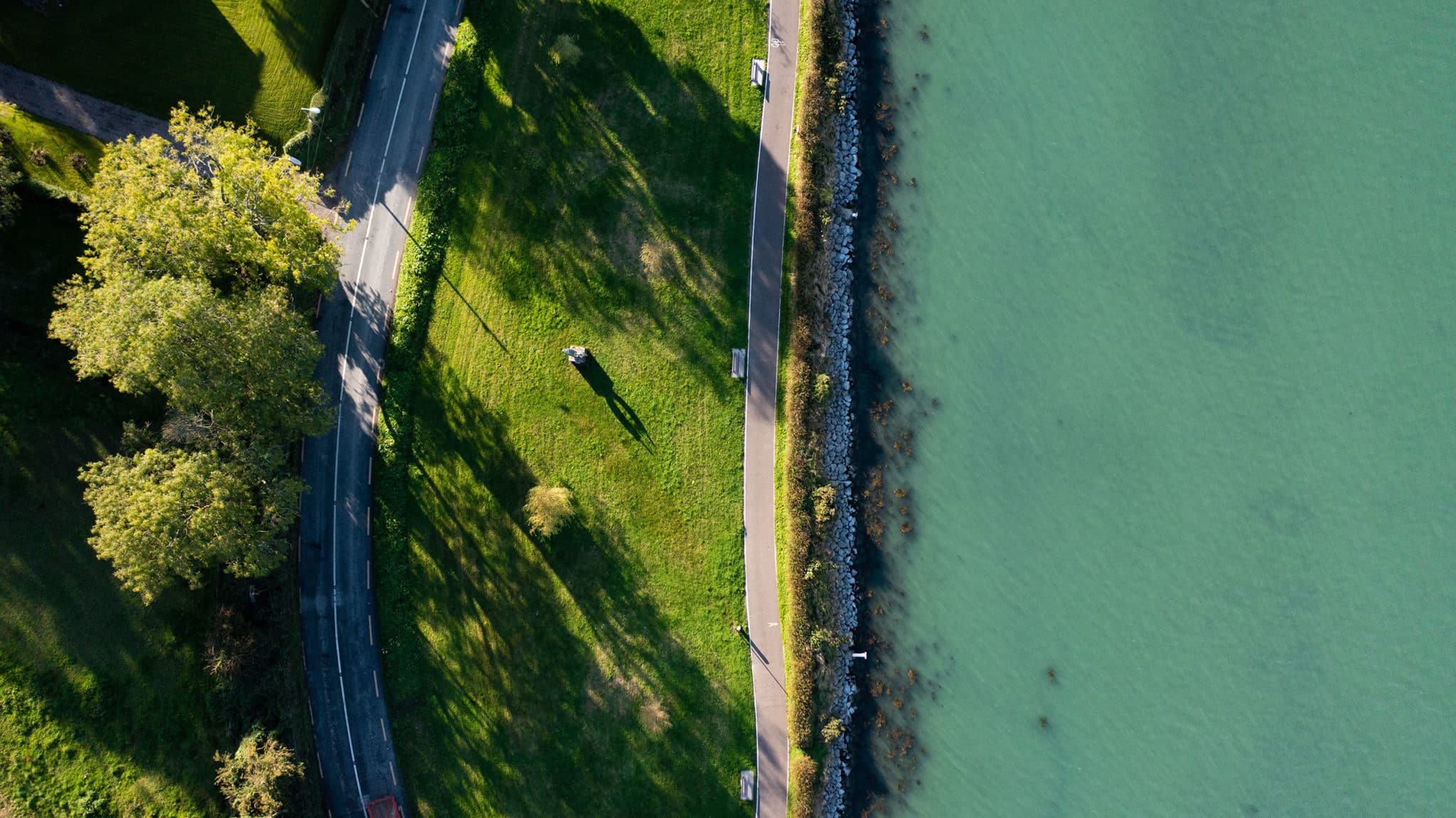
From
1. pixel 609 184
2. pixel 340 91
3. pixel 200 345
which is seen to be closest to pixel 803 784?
pixel 609 184

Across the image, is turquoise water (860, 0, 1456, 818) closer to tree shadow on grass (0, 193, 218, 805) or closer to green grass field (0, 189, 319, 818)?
green grass field (0, 189, 319, 818)

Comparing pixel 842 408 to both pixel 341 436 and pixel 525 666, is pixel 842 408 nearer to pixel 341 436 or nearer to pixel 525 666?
pixel 525 666

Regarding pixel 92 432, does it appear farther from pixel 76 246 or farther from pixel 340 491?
pixel 340 491

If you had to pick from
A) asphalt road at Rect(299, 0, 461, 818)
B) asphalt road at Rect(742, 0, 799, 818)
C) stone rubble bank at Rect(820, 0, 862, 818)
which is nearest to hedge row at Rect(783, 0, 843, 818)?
stone rubble bank at Rect(820, 0, 862, 818)

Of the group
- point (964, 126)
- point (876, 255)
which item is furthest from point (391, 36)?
point (964, 126)

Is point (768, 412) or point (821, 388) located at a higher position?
point (821, 388)

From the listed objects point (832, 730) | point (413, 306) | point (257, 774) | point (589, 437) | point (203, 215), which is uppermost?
point (203, 215)
